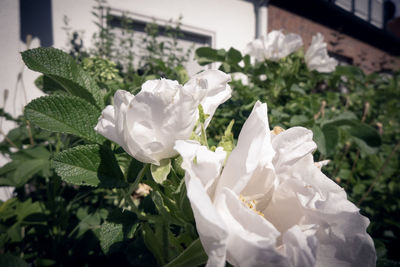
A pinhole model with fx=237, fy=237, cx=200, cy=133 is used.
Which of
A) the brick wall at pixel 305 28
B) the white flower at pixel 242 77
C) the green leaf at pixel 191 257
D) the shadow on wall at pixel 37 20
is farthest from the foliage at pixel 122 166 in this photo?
the brick wall at pixel 305 28

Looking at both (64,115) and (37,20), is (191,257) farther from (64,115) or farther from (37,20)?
(37,20)

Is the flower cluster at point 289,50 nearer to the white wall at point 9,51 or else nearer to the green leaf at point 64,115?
the green leaf at point 64,115

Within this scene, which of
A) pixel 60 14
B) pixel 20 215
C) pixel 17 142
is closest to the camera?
pixel 20 215

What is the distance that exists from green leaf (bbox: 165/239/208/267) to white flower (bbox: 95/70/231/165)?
0.14 meters

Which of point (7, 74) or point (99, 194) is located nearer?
point (99, 194)

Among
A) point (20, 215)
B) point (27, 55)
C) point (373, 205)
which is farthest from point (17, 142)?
point (373, 205)

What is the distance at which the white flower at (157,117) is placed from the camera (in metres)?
0.36

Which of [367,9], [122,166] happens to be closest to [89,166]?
[122,166]

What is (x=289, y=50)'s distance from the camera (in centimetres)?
116

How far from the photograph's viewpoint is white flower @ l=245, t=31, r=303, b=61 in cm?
115

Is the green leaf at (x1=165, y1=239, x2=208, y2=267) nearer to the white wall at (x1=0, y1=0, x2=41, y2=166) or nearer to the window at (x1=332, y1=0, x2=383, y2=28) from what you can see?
the white wall at (x1=0, y1=0, x2=41, y2=166)

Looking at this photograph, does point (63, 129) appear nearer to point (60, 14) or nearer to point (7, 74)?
point (7, 74)

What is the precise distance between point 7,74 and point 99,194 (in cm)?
189

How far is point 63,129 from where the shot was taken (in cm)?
46
